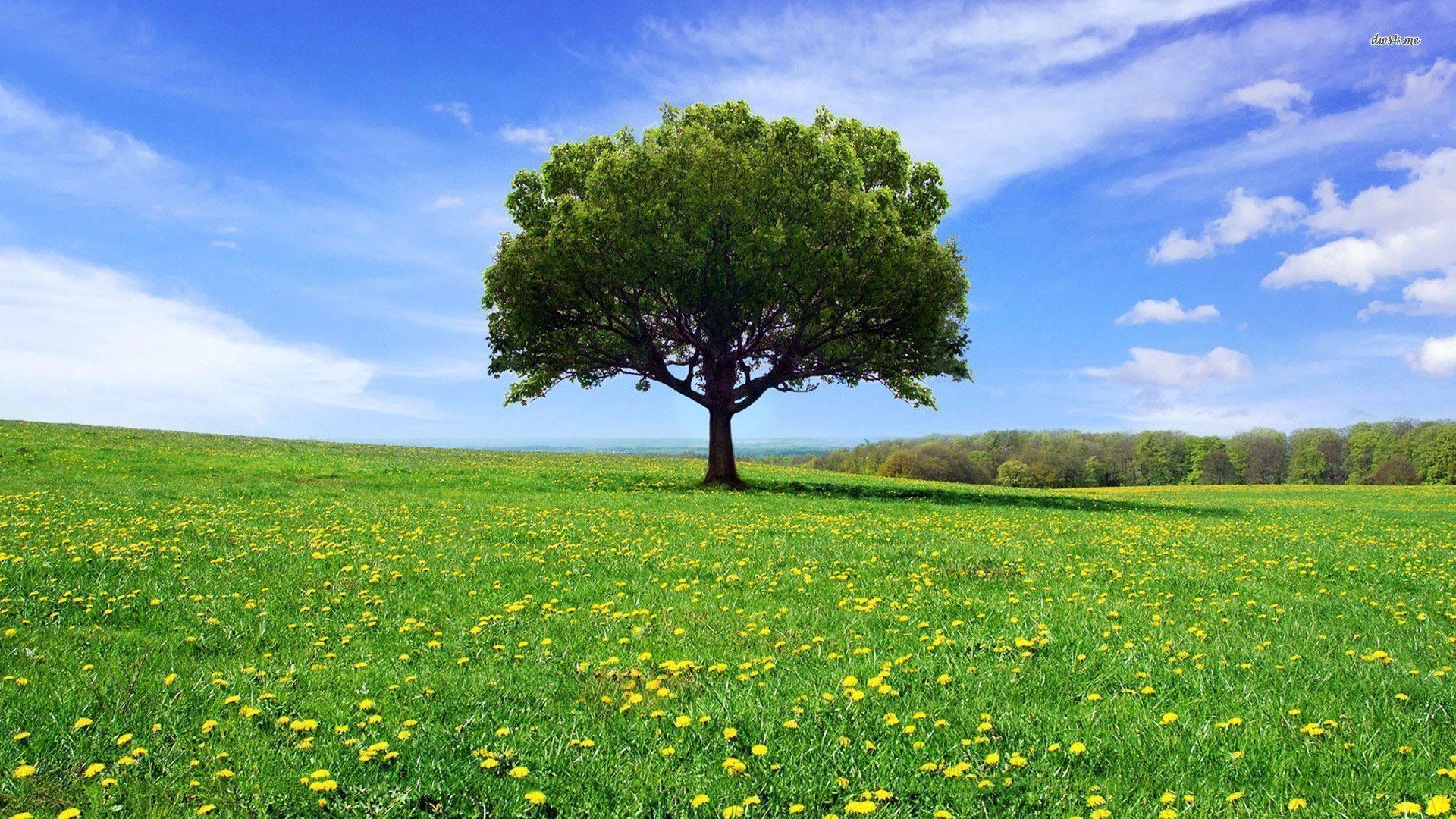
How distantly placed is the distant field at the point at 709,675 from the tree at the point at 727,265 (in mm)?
14319

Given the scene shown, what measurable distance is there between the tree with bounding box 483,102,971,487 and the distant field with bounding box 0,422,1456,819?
14.3 m

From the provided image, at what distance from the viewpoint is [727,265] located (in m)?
27.4

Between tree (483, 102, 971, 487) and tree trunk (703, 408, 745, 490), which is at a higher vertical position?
tree (483, 102, 971, 487)

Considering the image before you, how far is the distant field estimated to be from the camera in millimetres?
4629

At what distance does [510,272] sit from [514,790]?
2543 centimetres

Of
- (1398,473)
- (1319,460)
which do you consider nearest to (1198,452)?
(1319,460)

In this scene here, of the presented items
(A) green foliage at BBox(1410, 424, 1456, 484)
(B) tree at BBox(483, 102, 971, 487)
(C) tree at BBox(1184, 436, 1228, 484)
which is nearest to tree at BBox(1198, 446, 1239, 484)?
(C) tree at BBox(1184, 436, 1228, 484)

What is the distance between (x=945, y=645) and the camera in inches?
284

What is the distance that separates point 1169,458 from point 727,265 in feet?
374

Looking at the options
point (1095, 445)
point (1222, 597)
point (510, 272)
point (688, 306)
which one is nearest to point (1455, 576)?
point (1222, 597)

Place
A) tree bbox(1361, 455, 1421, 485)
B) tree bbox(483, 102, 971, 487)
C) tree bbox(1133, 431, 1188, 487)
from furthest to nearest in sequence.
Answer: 1. tree bbox(1133, 431, 1188, 487)
2. tree bbox(1361, 455, 1421, 485)
3. tree bbox(483, 102, 971, 487)

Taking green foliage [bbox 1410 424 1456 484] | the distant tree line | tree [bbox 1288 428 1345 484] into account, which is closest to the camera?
green foliage [bbox 1410 424 1456 484]

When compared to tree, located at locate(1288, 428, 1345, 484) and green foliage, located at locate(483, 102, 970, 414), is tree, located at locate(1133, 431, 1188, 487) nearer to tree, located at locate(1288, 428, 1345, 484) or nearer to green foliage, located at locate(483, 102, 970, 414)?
tree, located at locate(1288, 428, 1345, 484)

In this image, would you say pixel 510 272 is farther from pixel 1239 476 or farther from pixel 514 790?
pixel 1239 476
